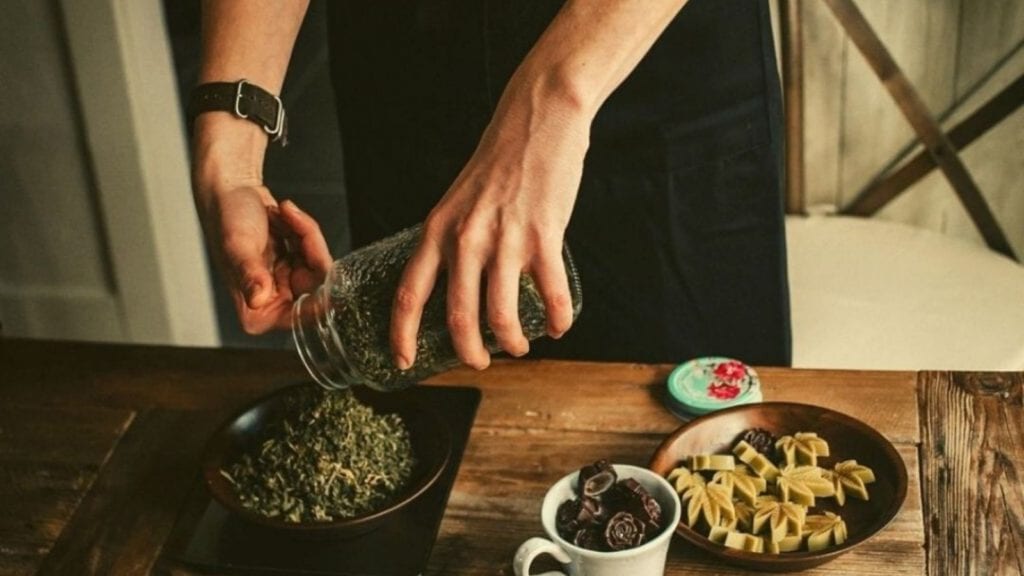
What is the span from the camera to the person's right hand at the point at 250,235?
1.34m

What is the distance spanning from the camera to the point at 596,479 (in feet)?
3.70

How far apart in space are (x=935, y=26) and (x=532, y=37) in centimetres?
153

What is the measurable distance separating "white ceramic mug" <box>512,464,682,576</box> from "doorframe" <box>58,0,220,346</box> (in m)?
1.69

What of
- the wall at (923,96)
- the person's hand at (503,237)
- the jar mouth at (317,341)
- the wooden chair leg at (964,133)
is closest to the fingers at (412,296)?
the person's hand at (503,237)

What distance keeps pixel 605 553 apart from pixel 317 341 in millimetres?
355

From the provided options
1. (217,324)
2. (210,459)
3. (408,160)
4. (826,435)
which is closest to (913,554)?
(826,435)

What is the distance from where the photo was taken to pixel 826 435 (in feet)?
4.23

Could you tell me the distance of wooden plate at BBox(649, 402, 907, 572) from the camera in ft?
3.65

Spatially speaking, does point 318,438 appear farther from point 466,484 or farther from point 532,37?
point 532,37

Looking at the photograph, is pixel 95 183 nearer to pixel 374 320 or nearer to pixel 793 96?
pixel 793 96

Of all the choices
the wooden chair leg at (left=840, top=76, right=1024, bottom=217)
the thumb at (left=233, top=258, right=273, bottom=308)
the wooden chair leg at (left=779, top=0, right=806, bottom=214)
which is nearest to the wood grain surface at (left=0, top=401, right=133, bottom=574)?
the thumb at (left=233, top=258, right=273, bottom=308)

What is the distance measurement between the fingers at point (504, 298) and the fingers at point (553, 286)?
2cm

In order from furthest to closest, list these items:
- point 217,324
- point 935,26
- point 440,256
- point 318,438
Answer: point 217,324 → point 935,26 → point 318,438 → point 440,256

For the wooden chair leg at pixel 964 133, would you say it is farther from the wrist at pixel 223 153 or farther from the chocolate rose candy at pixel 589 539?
the chocolate rose candy at pixel 589 539
